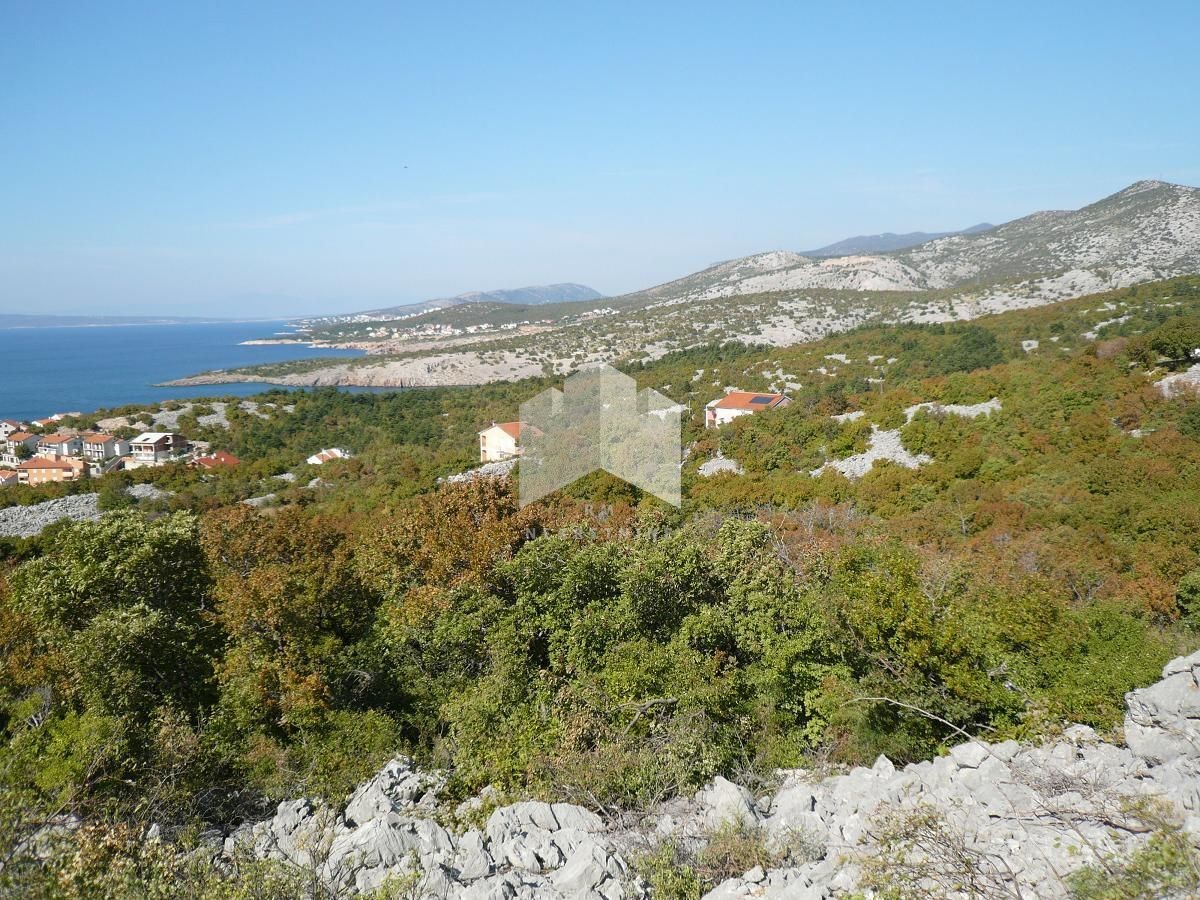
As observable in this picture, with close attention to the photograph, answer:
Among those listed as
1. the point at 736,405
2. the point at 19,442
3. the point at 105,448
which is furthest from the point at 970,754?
the point at 19,442

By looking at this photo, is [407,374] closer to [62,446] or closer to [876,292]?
[62,446]

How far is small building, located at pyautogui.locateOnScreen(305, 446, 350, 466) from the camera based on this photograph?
35.7 metres

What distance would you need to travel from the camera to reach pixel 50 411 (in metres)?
74.4

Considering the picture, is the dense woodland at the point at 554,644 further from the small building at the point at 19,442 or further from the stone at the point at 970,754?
the small building at the point at 19,442

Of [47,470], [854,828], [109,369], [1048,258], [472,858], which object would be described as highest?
[1048,258]

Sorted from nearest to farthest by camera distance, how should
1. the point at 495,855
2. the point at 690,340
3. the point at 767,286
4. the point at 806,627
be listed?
1. the point at 495,855
2. the point at 806,627
3. the point at 690,340
4. the point at 767,286

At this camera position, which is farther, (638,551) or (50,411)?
(50,411)

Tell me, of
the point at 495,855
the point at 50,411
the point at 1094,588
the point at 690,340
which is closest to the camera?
the point at 495,855

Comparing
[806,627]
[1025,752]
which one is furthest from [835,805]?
[806,627]

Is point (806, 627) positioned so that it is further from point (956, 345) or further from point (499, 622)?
point (956, 345)

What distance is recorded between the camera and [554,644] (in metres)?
9.38

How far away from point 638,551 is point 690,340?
50.2 metres

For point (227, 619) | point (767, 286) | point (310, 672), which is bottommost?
point (310, 672)

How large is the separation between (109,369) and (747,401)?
417ft
